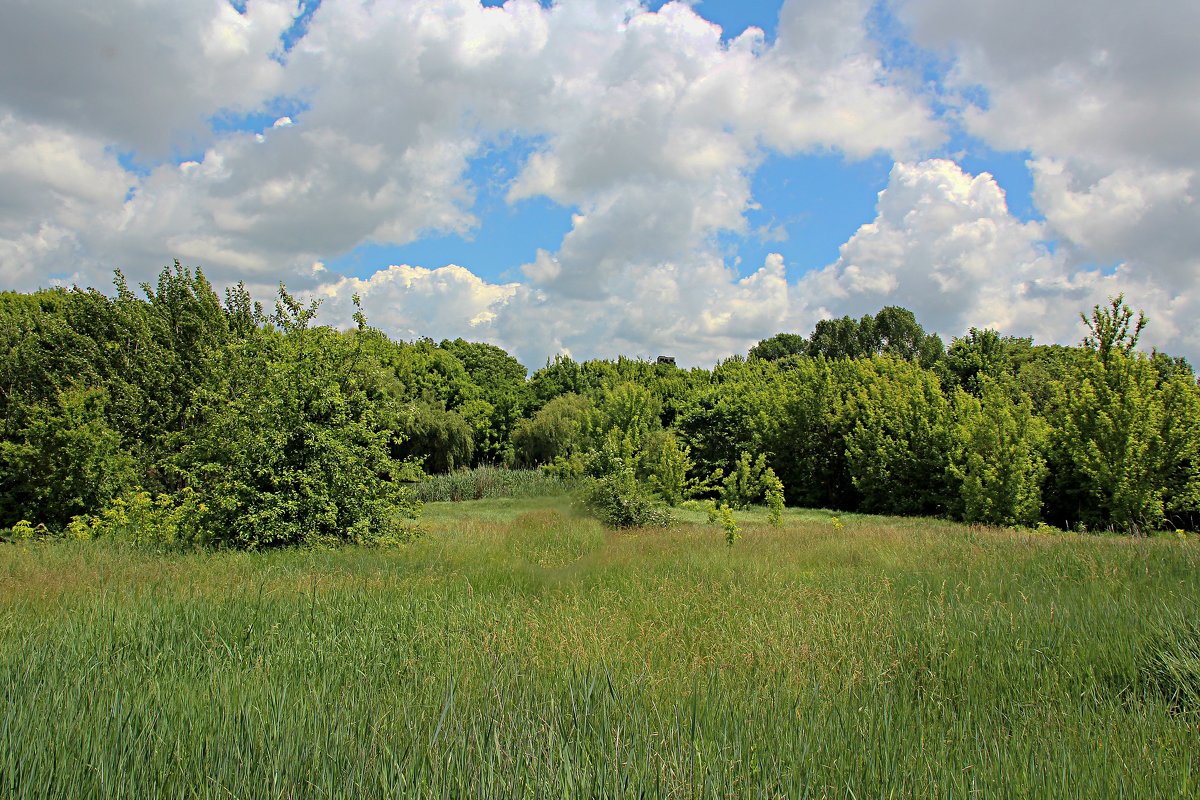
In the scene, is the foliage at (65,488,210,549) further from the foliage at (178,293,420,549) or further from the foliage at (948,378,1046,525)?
the foliage at (948,378,1046,525)

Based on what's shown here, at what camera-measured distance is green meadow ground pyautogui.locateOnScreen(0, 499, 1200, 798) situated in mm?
2938

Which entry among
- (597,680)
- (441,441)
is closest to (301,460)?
(597,680)

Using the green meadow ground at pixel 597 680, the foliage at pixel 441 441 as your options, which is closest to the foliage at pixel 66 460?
the green meadow ground at pixel 597 680

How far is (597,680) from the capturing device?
4.02 meters

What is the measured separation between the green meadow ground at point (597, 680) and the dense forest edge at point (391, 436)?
10.6ft

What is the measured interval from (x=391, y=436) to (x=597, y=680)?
1035cm

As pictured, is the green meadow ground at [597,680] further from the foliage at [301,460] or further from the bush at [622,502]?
the bush at [622,502]

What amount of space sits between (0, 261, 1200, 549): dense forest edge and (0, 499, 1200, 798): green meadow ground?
322 cm

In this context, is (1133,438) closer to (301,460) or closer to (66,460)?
(301,460)

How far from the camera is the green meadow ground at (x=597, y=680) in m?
2.94

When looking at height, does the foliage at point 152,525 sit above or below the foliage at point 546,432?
below

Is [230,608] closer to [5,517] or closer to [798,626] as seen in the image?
[798,626]

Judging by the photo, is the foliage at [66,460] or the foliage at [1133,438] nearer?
the foliage at [66,460]

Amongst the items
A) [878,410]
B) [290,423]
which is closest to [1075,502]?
[878,410]
